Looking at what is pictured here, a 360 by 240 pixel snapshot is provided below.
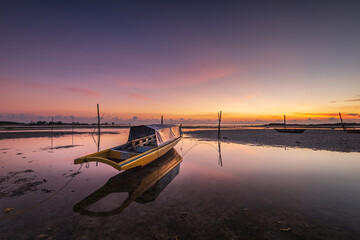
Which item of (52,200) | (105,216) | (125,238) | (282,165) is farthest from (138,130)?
(282,165)

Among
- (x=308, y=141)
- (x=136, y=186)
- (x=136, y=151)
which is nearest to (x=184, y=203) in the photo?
(x=136, y=186)

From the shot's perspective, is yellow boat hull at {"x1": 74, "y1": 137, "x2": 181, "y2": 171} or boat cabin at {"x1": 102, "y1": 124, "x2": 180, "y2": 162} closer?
yellow boat hull at {"x1": 74, "y1": 137, "x2": 181, "y2": 171}

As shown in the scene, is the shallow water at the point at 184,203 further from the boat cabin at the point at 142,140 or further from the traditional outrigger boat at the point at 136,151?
the boat cabin at the point at 142,140

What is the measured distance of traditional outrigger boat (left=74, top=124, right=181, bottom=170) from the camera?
8559mm

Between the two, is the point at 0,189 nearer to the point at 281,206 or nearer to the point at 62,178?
the point at 62,178

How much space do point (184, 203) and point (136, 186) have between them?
313 cm

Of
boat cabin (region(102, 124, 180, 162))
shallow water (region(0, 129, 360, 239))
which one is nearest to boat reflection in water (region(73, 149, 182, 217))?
shallow water (region(0, 129, 360, 239))

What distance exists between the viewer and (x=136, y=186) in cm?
818

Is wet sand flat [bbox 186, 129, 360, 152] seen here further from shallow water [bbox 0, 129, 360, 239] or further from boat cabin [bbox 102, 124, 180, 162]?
boat cabin [bbox 102, 124, 180, 162]

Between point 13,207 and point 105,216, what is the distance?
154 inches

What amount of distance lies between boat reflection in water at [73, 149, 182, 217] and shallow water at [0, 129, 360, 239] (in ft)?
0.15

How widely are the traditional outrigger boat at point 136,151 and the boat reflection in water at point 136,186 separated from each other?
2.93 ft

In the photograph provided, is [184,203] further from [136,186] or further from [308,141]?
[308,141]

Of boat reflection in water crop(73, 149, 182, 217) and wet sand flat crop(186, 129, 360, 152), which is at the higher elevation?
wet sand flat crop(186, 129, 360, 152)
